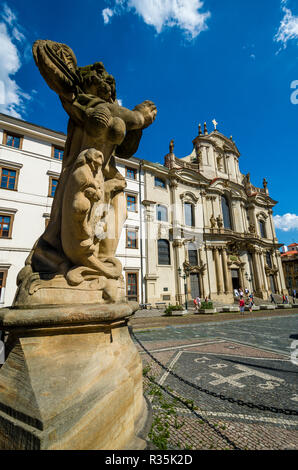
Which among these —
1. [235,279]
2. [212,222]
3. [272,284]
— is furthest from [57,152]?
[272,284]

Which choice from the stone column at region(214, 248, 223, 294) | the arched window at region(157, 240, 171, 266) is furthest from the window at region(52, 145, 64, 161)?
the stone column at region(214, 248, 223, 294)

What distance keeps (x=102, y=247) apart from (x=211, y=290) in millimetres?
22987

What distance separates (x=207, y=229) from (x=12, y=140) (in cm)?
2089

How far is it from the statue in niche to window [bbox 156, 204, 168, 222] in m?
19.5

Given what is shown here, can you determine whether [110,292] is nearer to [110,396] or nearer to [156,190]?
[110,396]

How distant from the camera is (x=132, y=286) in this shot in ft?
61.5

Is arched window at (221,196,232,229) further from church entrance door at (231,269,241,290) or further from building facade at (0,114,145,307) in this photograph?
building facade at (0,114,145,307)

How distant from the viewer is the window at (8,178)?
14784 millimetres

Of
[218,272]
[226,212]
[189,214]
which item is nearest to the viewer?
[218,272]

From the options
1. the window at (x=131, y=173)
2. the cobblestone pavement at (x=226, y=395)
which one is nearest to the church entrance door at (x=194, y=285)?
the window at (x=131, y=173)

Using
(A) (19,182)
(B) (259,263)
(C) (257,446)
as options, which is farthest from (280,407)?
(B) (259,263)

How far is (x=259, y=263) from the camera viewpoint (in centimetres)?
2856

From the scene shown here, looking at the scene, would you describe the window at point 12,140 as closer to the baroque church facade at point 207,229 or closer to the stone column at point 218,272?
the baroque church facade at point 207,229

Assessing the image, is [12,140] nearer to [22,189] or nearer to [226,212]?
[22,189]
